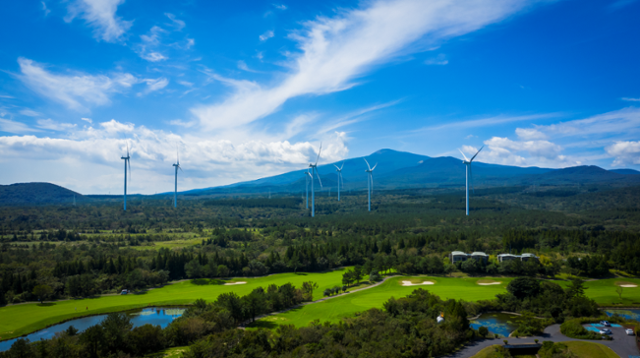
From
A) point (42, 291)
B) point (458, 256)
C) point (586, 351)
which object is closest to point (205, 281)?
point (42, 291)

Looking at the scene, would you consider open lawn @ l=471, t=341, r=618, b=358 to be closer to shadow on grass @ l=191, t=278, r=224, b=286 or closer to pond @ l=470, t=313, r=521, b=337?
pond @ l=470, t=313, r=521, b=337

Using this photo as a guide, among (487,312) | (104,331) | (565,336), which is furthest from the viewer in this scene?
(487,312)

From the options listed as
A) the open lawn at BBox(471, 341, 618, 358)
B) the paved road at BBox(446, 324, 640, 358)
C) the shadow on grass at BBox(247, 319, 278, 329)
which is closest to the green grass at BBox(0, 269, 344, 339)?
the shadow on grass at BBox(247, 319, 278, 329)

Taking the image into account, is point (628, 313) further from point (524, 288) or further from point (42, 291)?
point (42, 291)

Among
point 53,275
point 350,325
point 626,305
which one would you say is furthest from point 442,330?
point 53,275

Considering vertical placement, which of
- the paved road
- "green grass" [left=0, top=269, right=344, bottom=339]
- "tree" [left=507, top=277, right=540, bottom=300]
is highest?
"tree" [left=507, top=277, right=540, bottom=300]

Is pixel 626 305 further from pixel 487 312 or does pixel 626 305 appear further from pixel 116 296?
pixel 116 296
